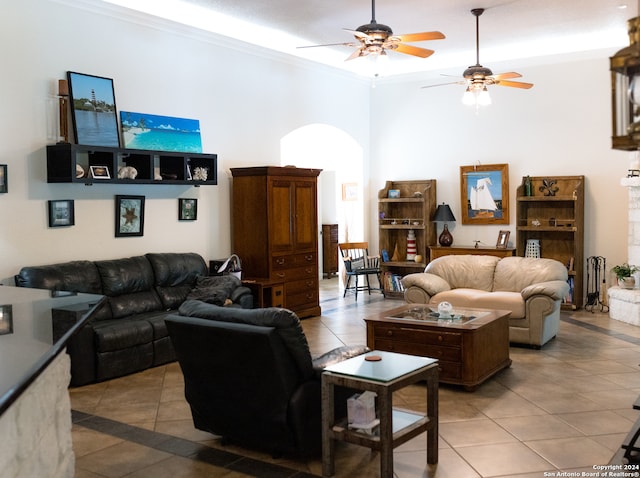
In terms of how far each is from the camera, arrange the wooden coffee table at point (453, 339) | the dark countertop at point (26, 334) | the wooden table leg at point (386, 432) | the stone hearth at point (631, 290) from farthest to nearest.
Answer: the stone hearth at point (631, 290)
the wooden coffee table at point (453, 339)
the wooden table leg at point (386, 432)
the dark countertop at point (26, 334)

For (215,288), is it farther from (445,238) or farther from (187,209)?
(445,238)

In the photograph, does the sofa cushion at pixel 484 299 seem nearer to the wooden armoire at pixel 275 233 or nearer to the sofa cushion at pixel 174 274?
the wooden armoire at pixel 275 233

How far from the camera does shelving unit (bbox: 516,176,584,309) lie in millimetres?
8945

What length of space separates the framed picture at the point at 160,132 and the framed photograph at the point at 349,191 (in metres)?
4.82

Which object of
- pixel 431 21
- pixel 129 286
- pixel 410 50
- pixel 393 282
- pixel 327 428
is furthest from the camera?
pixel 393 282

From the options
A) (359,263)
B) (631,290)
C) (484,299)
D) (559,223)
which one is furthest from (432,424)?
(359,263)

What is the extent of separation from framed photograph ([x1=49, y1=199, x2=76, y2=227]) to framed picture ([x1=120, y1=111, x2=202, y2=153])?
0.91 m

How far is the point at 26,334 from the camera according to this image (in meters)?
2.78

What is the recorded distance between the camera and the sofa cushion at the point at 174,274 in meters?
6.87

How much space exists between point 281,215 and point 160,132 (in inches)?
73.1

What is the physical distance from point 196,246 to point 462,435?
4.48 meters

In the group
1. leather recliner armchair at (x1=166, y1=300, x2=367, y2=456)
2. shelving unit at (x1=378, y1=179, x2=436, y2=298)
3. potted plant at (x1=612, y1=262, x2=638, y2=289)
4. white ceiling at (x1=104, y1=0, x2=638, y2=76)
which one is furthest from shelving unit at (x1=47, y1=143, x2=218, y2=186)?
potted plant at (x1=612, y1=262, x2=638, y2=289)

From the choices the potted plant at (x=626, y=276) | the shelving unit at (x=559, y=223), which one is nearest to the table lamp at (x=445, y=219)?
the shelving unit at (x=559, y=223)

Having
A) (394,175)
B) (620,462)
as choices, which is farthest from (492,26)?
(620,462)
